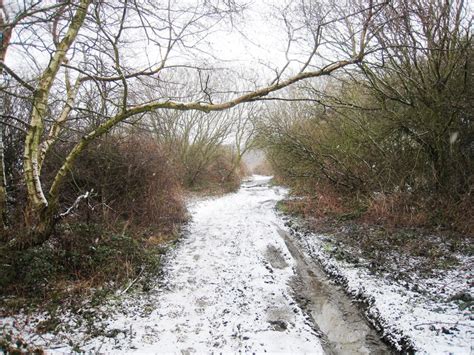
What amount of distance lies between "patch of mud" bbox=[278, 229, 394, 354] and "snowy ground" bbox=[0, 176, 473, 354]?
0.5 inches

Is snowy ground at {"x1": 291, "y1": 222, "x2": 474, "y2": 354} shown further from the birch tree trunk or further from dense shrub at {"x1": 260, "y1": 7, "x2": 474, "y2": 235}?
the birch tree trunk

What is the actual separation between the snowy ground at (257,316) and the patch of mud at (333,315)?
0.01m

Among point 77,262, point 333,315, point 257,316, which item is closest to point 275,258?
point 333,315

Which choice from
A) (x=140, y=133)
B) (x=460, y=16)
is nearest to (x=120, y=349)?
(x=140, y=133)

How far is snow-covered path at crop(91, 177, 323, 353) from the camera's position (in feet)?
10.5

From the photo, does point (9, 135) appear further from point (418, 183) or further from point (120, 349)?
point (418, 183)

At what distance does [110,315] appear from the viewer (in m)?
3.68

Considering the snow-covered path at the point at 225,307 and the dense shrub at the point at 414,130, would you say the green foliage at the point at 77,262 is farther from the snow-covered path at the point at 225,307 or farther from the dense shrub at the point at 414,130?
the dense shrub at the point at 414,130

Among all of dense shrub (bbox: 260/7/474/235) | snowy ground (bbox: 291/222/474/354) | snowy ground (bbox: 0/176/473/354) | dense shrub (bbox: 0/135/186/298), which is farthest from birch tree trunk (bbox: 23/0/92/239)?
snowy ground (bbox: 291/222/474/354)

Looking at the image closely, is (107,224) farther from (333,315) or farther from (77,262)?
(333,315)

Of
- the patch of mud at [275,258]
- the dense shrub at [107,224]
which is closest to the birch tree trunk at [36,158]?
the dense shrub at [107,224]

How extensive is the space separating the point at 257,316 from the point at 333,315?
3.49 ft

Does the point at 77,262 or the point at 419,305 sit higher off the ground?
the point at 77,262

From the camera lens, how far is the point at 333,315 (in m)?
3.85
